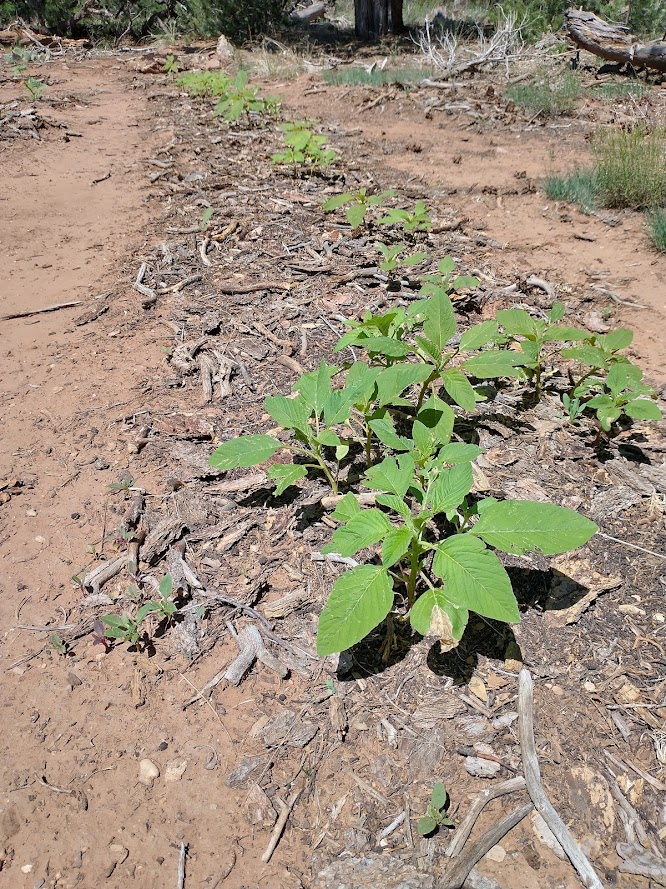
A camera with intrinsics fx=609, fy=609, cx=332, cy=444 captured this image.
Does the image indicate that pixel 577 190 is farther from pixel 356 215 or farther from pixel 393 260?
pixel 393 260

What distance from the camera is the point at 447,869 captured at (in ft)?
4.66

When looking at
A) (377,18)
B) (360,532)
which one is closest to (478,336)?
(360,532)

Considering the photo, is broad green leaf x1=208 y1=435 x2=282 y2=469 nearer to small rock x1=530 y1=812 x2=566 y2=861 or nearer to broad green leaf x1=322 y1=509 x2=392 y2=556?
broad green leaf x1=322 y1=509 x2=392 y2=556

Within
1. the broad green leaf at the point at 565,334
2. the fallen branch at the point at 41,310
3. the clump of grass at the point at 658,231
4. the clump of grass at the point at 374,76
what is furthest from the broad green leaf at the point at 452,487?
the clump of grass at the point at 374,76

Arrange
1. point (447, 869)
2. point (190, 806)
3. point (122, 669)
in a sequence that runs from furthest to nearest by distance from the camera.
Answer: point (122, 669)
point (190, 806)
point (447, 869)

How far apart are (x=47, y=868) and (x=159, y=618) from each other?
714mm

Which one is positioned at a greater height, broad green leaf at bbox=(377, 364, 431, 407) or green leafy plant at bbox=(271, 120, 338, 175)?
green leafy plant at bbox=(271, 120, 338, 175)

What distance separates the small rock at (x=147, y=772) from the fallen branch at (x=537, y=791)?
0.98 metres

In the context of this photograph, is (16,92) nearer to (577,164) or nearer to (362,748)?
(577,164)

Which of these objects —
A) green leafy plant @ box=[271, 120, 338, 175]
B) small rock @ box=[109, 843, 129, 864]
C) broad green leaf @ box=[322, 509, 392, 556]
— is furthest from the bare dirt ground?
green leafy plant @ box=[271, 120, 338, 175]

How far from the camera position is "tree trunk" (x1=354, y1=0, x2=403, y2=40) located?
1468 cm

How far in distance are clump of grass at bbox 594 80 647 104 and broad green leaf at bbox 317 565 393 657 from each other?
30.1 feet

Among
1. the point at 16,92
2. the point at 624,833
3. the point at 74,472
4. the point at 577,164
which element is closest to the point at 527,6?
the point at 577,164

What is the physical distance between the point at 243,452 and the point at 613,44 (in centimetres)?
1119
